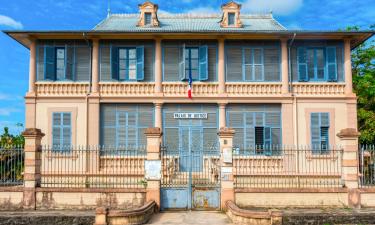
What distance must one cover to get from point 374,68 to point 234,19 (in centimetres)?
1035

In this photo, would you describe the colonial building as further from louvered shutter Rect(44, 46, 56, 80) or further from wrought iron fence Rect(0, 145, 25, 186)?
wrought iron fence Rect(0, 145, 25, 186)

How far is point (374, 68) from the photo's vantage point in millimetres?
25891

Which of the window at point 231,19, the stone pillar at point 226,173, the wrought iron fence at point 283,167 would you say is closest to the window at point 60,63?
the window at point 231,19

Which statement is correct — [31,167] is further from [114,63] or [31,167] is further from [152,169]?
[114,63]

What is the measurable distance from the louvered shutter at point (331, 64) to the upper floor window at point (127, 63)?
352 inches

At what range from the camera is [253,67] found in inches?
802

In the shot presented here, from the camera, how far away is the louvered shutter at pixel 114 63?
20000mm

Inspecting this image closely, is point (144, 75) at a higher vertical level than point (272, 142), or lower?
higher

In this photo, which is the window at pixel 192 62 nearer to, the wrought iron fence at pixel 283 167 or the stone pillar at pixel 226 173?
the wrought iron fence at pixel 283 167

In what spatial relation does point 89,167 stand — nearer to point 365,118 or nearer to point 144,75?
point 144,75

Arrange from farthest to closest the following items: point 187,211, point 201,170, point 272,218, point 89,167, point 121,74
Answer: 1. point 121,74
2. point 89,167
3. point 201,170
4. point 187,211
5. point 272,218

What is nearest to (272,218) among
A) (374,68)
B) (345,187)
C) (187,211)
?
(187,211)

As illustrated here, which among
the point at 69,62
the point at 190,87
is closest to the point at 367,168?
the point at 190,87

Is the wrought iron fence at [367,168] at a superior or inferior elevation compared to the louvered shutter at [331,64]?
inferior
